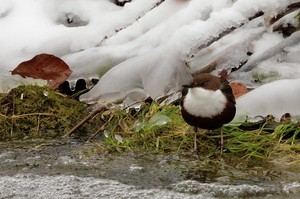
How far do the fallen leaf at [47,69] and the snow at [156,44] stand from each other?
0.39ft

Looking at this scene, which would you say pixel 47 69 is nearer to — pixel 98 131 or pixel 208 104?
pixel 98 131

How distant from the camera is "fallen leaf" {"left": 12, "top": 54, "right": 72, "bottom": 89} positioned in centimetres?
421

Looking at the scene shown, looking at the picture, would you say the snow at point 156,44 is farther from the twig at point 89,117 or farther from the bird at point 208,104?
the bird at point 208,104

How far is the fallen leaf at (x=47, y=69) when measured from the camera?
421 centimetres

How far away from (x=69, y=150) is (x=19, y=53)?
1.11m

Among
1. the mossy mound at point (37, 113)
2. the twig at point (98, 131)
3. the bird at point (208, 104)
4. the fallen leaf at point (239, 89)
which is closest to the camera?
the bird at point (208, 104)

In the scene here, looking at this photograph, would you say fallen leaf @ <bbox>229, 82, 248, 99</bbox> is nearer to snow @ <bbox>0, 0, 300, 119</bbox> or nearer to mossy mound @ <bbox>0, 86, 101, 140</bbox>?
snow @ <bbox>0, 0, 300, 119</bbox>

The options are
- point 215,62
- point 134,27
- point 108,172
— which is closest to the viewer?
point 108,172

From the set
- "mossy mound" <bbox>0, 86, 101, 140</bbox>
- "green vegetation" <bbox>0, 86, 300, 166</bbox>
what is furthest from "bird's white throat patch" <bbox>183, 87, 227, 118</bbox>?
"mossy mound" <bbox>0, 86, 101, 140</bbox>

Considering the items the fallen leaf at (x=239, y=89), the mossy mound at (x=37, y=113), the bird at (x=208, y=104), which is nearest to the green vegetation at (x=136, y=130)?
the mossy mound at (x=37, y=113)

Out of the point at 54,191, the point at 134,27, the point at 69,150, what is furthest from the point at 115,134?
the point at 134,27

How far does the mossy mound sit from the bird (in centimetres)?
73

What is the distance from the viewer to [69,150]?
3656 millimetres

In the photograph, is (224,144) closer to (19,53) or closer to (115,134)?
(115,134)
